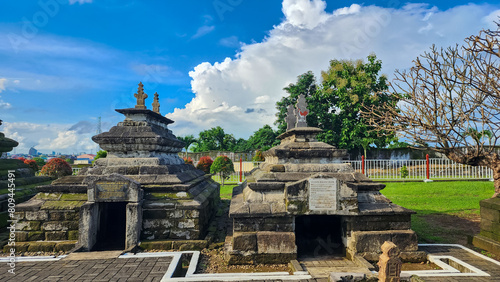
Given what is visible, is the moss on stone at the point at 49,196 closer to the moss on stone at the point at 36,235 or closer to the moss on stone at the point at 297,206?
the moss on stone at the point at 36,235

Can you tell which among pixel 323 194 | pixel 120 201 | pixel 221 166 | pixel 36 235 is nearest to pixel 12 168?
pixel 36 235

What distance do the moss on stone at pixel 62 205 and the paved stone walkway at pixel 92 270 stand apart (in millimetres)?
1327

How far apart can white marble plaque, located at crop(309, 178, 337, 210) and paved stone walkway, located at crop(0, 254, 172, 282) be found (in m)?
3.42

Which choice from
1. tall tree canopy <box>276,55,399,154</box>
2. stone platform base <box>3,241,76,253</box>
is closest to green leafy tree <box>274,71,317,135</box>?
tall tree canopy <box>276,55,399,154</box>

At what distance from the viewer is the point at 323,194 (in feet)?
19.5

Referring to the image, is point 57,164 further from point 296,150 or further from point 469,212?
point 469,212

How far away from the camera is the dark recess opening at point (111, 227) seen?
6.80 m

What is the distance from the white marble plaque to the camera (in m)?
5.95

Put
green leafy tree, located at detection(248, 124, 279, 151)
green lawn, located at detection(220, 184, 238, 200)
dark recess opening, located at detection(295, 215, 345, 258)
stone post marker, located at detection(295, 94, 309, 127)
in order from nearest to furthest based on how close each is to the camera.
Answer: dark recess opening, located at detection(295, 215, 345, 258), stone post marker, located at detection(295, 94, 309, 127), green lawn, located at detection(220, 184, 238, 200), green leafy tree, located at detection(248, 124, 279, 151)

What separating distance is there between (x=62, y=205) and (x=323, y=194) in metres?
6.42

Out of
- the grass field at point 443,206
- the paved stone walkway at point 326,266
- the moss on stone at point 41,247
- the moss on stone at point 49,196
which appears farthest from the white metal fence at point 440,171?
the moss on stone at point 41,247

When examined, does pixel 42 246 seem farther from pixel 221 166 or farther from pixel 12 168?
pixel 221 166

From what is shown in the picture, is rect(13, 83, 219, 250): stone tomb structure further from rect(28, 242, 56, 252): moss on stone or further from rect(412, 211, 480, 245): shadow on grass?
rect(412, 211, 480, 245): shadow on grass

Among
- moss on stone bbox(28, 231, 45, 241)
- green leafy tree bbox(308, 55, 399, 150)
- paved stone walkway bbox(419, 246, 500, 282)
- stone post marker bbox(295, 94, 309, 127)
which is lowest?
paved stone walkway bbox(419, 246, 500, 282)
